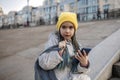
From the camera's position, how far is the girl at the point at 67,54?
2.13 meters

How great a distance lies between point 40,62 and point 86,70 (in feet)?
1.47

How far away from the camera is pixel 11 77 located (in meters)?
4.57

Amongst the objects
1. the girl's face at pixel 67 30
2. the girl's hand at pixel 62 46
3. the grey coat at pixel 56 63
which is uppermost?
the girl's face at pixel 67 30

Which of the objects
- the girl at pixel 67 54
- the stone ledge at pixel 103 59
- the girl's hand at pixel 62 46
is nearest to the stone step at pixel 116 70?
the stone ledge at pixel 103 59

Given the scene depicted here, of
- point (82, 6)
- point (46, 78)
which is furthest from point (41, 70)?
point (82, 6)

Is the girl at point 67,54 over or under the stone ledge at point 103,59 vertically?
over

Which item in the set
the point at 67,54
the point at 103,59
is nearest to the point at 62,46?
the point at 67,54

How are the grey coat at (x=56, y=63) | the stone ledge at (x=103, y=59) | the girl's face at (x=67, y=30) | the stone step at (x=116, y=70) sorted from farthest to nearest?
1. the stone step at (x=116, y=70)
2. the stone ledge at (x=103, y=59)
3. the girl's face at (x=67, y=30)
4. the grey coat at (x=56, y=63)

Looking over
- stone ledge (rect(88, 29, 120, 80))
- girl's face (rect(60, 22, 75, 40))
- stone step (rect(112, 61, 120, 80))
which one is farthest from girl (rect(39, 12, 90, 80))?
stone step (rect(112, 61, 120, 80))

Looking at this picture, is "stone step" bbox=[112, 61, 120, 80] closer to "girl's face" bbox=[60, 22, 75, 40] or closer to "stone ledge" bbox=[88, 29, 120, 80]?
"stone ledge" bbox=[88, 29, 120, 80]

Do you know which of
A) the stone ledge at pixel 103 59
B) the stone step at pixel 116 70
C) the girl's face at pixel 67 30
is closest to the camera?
the girl's face at pixel 67 30

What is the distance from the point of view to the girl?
2129mm

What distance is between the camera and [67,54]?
2.19m

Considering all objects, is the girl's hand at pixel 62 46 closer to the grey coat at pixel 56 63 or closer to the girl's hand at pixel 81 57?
the grey coat at pixel 56 63
